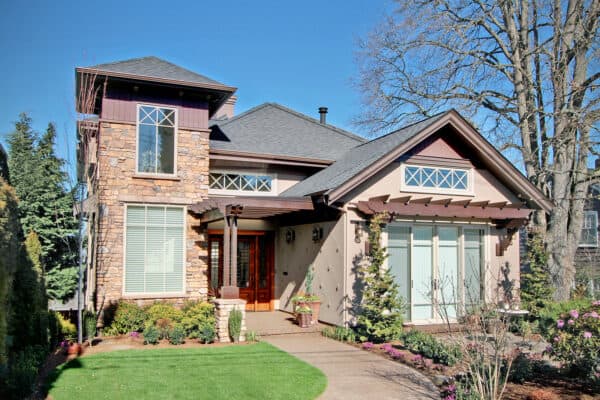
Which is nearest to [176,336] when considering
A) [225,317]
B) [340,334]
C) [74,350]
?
[225,317]

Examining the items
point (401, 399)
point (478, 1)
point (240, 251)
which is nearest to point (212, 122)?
point (240, 251)

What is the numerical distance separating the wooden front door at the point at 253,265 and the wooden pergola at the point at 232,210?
2548 mm

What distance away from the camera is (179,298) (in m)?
12.9

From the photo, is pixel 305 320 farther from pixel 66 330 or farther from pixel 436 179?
pixel 66 330

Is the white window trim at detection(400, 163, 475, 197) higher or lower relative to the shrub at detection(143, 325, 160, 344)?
higher

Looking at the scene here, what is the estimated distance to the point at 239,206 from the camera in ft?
37.4

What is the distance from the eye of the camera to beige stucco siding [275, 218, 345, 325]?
12.3m

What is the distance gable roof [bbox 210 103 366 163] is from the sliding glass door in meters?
4.08

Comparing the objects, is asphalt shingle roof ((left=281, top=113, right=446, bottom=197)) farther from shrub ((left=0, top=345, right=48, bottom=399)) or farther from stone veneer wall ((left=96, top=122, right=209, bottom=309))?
shrub ((left=0, top=345, right=48, bottom=399))

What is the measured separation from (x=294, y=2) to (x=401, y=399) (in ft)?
38.5

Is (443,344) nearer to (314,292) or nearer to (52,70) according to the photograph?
(314,292)

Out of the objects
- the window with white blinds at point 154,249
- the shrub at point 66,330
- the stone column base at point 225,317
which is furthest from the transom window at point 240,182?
the shrub at point 66,330

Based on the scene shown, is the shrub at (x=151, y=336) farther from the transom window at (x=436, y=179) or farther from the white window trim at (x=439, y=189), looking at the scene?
the transom window at (x=436, y=179)

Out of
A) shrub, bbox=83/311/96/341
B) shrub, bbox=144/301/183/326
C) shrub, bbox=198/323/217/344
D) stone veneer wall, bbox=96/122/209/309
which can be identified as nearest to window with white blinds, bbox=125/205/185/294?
stone veneer wall, bbox=96/122/209/309
